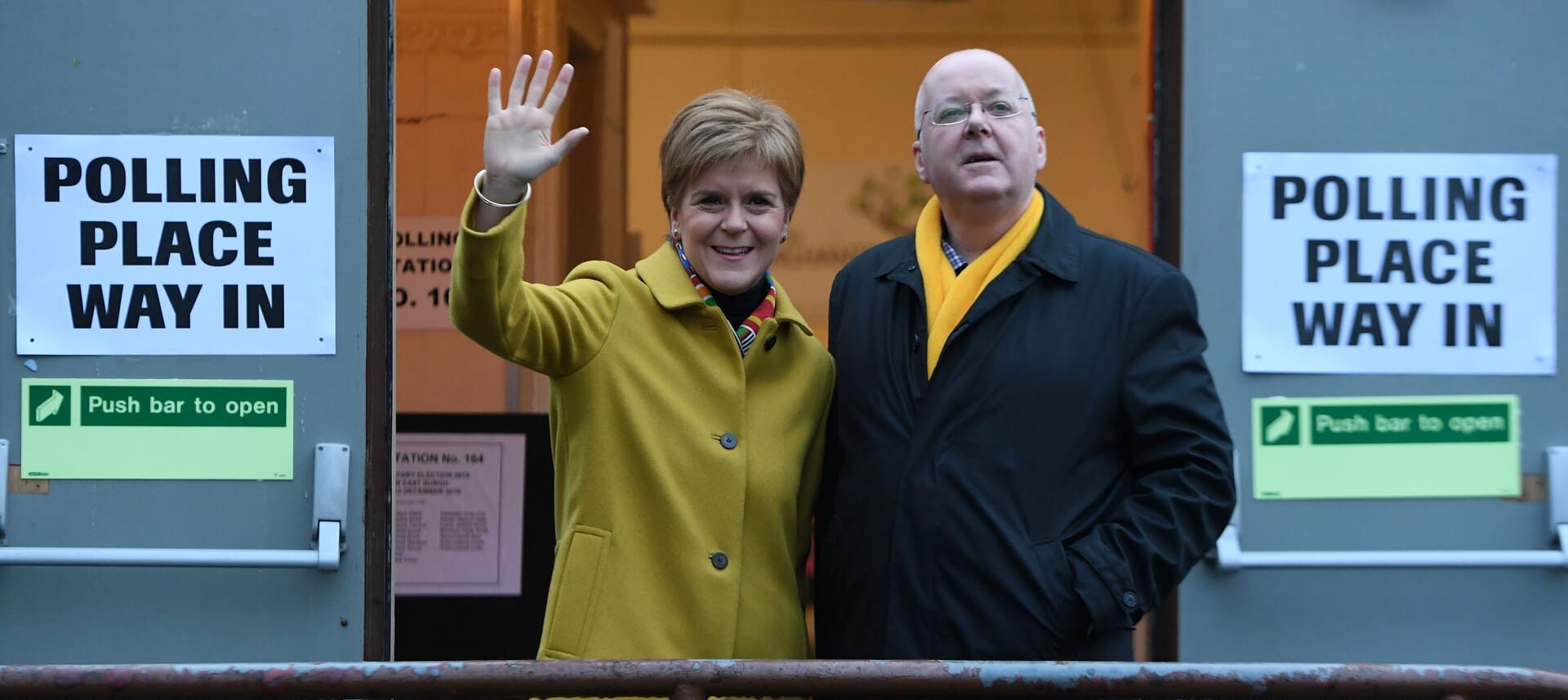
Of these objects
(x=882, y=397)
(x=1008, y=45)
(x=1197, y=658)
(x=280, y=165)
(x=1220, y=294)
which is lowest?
(x=1197, y=658)

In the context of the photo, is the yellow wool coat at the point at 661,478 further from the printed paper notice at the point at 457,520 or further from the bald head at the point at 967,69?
the printed paper notice at the point at 457,520

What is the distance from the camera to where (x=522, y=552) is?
15.5ft

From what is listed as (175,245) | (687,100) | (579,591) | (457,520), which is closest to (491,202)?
(579,591)

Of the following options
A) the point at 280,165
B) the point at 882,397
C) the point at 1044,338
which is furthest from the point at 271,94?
the point at 1044,338

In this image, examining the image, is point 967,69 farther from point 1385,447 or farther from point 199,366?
point 199,366

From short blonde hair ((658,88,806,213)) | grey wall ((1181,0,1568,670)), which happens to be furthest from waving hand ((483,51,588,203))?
grey wall ((1181,0,1568,670))

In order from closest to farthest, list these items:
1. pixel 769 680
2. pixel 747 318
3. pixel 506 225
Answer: pixel 769 680 → pixel 506 225 → pixel 747 318

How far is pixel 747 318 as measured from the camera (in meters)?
2.65

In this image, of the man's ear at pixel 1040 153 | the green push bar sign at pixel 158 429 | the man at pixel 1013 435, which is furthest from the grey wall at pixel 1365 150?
the green push bar sign at pixel 158 429

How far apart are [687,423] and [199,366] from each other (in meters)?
1.49

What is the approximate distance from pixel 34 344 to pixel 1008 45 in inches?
122

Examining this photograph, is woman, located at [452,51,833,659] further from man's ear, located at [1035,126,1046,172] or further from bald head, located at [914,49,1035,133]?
man's ear, located at [1035,126,1046,172]

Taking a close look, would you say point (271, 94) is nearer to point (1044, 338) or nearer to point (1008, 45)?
point (1044, 338)

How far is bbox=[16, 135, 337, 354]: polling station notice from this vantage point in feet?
11.3
